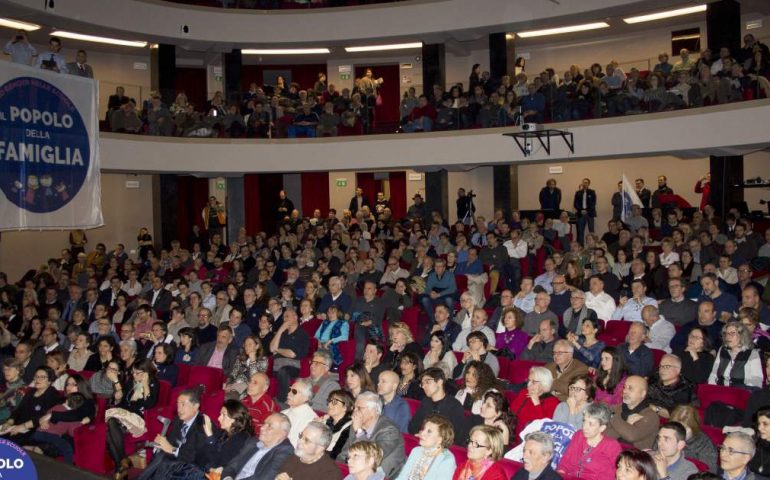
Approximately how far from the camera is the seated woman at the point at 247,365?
723 centimetres

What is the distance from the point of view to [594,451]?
4.70 meters

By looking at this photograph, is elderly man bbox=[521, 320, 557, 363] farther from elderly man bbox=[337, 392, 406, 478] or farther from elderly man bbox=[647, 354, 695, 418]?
elderly man bbox=[337, 392, 406, 478]

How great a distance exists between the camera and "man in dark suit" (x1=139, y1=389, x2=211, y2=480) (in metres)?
5.61

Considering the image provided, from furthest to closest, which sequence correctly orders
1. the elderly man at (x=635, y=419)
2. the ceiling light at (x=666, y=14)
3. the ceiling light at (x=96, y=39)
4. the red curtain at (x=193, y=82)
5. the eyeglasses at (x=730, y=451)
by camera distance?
the red curtain at (x=193, y=82), the ceiling light at (x=96, y=39), the ceiling light at (x=666, y=14), the elderly man at (x=635, y=419), the eyeglasses at (x=730, y=451)

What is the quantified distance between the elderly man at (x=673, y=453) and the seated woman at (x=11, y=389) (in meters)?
5.52

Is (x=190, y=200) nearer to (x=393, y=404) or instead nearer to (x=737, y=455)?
(x=393, y=404)

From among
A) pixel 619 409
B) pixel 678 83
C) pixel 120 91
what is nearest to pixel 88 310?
pixel 120 91

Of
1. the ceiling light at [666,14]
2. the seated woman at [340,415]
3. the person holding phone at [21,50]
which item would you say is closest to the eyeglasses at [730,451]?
the seated woman at [340,415]

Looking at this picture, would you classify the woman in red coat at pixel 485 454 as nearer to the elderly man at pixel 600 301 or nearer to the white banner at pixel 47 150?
the elderly man at pixel 600 301

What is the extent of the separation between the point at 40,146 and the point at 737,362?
5.76 meters

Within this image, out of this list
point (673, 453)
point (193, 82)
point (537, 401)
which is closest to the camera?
point (673, 453)

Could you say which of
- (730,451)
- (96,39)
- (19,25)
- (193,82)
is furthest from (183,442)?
(193,82)

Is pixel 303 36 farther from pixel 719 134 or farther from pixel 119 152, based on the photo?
pixel 719 134

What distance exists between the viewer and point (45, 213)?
7.06 m
